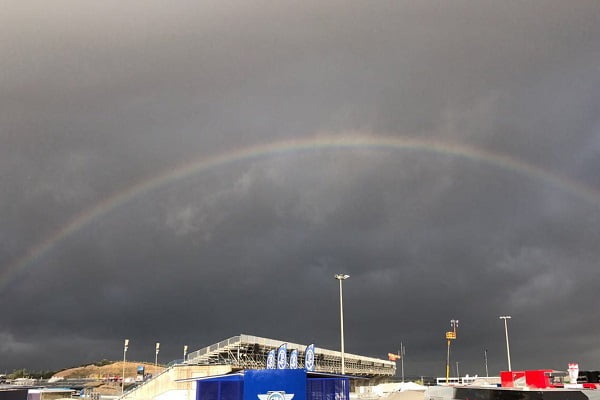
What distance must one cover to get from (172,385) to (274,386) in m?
42.7

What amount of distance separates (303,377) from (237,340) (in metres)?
45.7

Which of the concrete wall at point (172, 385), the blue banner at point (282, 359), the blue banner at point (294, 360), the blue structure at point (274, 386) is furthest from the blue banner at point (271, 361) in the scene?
the blue structure at point (274, 386)

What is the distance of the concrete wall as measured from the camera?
66875 millimetres

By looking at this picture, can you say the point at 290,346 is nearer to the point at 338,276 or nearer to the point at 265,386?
the point at 338,276

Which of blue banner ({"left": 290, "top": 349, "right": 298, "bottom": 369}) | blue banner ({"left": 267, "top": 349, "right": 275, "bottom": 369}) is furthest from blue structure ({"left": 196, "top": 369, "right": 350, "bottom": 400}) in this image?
blue banner ({"left": 290, "top": 349, "right": 298, "bottom": 369})

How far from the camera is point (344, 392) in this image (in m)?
38.3

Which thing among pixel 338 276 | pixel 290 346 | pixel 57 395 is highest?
pixel 338 276

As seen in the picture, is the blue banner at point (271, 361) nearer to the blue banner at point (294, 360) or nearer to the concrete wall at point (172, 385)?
the blue banner at point (294, 360)

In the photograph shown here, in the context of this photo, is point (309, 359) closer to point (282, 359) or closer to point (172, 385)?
point (282, 359)

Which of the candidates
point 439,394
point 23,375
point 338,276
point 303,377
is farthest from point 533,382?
point 23,375

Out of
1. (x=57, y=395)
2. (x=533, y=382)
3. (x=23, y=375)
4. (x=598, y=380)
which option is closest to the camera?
(x=533, y=382)

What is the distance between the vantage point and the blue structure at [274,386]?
30141 millimetres

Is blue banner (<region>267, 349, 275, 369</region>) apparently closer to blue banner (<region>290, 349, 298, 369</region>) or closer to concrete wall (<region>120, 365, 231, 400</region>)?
blue banner (<region>290, 349, 298, 369</region>)

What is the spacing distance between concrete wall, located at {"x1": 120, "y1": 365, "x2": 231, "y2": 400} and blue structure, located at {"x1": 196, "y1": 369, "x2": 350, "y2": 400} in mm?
33186
